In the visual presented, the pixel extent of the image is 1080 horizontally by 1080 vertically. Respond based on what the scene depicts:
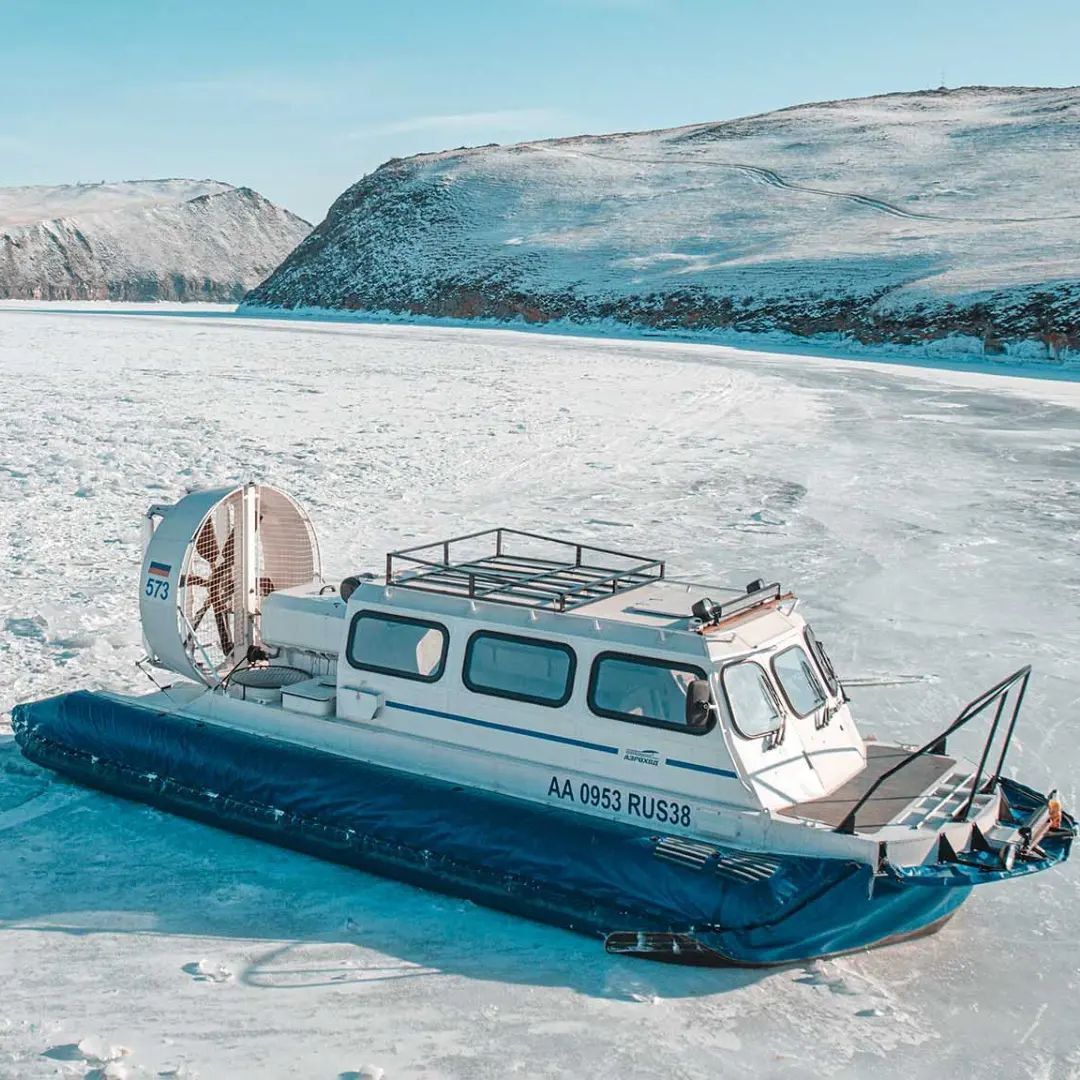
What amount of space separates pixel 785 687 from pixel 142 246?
124 meters

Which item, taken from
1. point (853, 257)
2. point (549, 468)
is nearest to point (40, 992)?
point (549, 468)

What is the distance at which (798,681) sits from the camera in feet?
23.5

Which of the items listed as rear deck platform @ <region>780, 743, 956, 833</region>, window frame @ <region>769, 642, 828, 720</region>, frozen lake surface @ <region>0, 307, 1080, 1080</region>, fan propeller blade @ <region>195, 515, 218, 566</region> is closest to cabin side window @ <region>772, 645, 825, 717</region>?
window frame @ <region>769, 642, 828, 720</region>

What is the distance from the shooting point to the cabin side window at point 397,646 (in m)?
7.40

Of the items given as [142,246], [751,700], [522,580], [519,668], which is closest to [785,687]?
[751,700]

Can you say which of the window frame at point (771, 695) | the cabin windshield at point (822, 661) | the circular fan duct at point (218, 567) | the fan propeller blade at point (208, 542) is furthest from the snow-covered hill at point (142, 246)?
the window frame at point (771, 695)

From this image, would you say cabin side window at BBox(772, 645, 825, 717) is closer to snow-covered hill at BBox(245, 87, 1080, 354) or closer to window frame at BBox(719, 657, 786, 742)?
window frame at BBox(719, 657, 786, 742)

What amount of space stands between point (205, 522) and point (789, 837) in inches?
166

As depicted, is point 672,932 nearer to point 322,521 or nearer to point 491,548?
point 491,548

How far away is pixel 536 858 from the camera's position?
21.4ft

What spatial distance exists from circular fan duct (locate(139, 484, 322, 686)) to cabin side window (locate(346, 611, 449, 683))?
118cm

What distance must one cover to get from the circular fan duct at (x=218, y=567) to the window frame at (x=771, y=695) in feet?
11.4

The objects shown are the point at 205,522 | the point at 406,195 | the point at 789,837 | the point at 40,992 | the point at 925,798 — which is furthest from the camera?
the point at 406,195

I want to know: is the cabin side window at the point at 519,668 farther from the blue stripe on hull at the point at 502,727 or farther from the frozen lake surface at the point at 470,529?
the frozen lake surface at the point at 470,529
